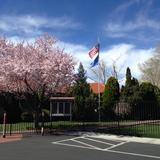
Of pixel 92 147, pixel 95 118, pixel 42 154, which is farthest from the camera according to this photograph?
pixel 95 118

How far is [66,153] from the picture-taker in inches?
637

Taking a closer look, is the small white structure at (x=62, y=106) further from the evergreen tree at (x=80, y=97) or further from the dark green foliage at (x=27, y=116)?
the dark green foliage at (x=27, y=116)

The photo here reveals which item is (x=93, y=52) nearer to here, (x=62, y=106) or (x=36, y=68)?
(x=36, y=68)

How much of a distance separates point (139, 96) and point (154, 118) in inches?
279

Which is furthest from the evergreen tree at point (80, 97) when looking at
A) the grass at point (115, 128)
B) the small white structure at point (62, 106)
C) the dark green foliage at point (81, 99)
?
the grass at point (115, 128)

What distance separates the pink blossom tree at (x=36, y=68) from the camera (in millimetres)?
26344

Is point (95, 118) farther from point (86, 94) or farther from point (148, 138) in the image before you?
point (148, 138)

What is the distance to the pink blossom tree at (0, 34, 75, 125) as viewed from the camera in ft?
86.4

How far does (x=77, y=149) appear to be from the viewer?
1755 cm

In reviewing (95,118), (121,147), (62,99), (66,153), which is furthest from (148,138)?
(62,99)

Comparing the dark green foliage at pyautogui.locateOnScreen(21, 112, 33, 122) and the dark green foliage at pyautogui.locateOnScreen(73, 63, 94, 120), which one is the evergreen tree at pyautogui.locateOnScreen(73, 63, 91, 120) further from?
Result: the dark green foliage at pyautogui.locateOnScreen(21, 112, 33, 122)

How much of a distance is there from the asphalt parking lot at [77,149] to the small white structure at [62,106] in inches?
726

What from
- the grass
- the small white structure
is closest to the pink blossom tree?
the grass

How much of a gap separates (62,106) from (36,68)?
1522 centimetres
